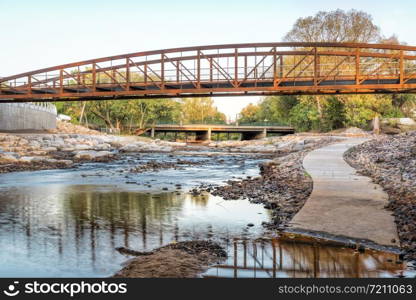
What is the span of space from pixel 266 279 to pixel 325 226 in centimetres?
319

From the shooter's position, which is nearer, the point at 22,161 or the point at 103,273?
the point at 103,273

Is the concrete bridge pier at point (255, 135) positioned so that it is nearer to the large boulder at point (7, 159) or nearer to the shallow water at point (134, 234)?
the large boulder at point (7, 159)

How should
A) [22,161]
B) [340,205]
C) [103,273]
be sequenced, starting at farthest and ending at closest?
[22,161] < [340,205] < [103,273]

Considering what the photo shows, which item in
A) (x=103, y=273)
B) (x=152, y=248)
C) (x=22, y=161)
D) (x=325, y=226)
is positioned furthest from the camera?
(x=22, y=161)

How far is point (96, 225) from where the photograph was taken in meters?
10.2

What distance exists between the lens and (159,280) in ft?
19.0

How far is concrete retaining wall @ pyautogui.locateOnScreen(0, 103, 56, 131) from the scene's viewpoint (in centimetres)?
5194

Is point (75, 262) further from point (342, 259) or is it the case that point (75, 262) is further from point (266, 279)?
point (342, 259)

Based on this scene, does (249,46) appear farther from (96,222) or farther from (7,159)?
(96,222)

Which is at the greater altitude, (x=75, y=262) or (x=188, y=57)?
(x=188, y=57)

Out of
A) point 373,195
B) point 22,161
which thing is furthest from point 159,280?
point 22,161

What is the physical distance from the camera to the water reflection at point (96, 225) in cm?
743

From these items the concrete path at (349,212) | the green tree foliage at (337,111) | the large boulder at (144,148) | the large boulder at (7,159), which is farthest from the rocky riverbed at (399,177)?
the green tree foliage at (337,111)

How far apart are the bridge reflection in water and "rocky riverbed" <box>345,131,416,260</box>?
727 mm
